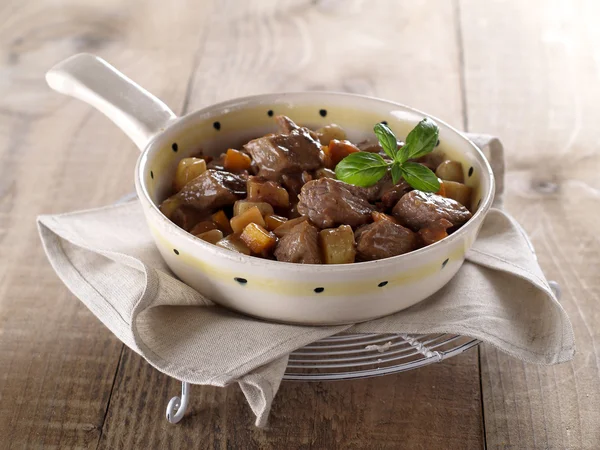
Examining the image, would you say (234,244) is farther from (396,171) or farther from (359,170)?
(396,171)

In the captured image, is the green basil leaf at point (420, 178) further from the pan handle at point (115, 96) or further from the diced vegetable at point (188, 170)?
the pan handle at point (115, 96)

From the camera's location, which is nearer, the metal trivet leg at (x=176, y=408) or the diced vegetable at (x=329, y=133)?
the metal trivet leg at (x=176, y=408)

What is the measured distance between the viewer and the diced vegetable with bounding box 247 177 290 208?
2189 millimetres

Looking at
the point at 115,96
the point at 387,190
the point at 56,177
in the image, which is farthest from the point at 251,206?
the point at 56,177

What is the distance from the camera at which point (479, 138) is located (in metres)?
2.64

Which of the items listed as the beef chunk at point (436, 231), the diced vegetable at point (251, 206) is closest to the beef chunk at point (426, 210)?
the beef chunk at point (436, 231)

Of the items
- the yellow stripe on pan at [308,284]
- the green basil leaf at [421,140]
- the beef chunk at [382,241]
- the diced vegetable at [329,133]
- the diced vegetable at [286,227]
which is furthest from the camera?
the diced vegetable at [329,133]

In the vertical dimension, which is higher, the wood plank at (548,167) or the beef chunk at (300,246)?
→ the beef chunk at (300,246)

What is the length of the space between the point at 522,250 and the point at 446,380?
1.56ft

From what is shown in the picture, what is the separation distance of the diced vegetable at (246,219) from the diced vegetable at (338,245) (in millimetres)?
188

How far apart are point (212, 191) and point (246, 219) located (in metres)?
0.17

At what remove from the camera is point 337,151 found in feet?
7.88

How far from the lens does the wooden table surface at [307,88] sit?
2.06 meters

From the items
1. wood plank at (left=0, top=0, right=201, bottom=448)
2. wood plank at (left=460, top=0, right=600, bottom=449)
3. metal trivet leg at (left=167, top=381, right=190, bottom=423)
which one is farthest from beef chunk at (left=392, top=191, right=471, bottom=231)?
wood plank at (left=0, top=0, right=201, bottom=448)
